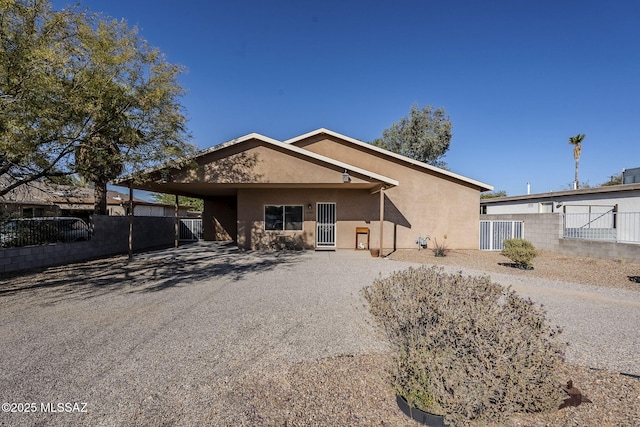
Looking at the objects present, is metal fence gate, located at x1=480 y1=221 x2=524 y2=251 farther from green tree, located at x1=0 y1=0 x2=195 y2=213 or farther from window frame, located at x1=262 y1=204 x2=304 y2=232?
green tree, located at x1=0 y1=0 x2=195 y2=213

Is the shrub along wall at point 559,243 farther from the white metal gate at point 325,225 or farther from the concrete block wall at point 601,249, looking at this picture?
the white metal gate at point 325,225

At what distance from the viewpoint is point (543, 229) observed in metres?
13.5

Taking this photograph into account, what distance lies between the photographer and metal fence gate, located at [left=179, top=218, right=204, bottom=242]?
62.4 ft

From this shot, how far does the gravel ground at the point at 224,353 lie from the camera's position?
→ 104 inches

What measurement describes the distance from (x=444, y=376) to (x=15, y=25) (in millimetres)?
9792

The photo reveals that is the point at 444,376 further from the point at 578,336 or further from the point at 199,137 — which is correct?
the point at 199,137

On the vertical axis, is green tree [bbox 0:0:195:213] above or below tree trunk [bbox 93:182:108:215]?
above

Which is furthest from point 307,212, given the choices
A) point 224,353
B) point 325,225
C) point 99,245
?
point 224,353

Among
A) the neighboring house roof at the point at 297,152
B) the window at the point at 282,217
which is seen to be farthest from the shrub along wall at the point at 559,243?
the window at the point at 282,217

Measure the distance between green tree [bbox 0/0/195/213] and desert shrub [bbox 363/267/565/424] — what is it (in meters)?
7.78

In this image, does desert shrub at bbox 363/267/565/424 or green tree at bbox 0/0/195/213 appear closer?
desert shrub at bbox 363/267/565/424

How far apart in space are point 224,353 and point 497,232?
48.0 feet

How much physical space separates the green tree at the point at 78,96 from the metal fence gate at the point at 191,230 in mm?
9578

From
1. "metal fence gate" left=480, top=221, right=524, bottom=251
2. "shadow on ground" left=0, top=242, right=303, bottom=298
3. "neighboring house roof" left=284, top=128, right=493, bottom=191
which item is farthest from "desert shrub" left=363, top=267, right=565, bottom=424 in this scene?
"metal fence gate" left=480, top=221, right=524, bottom=251
